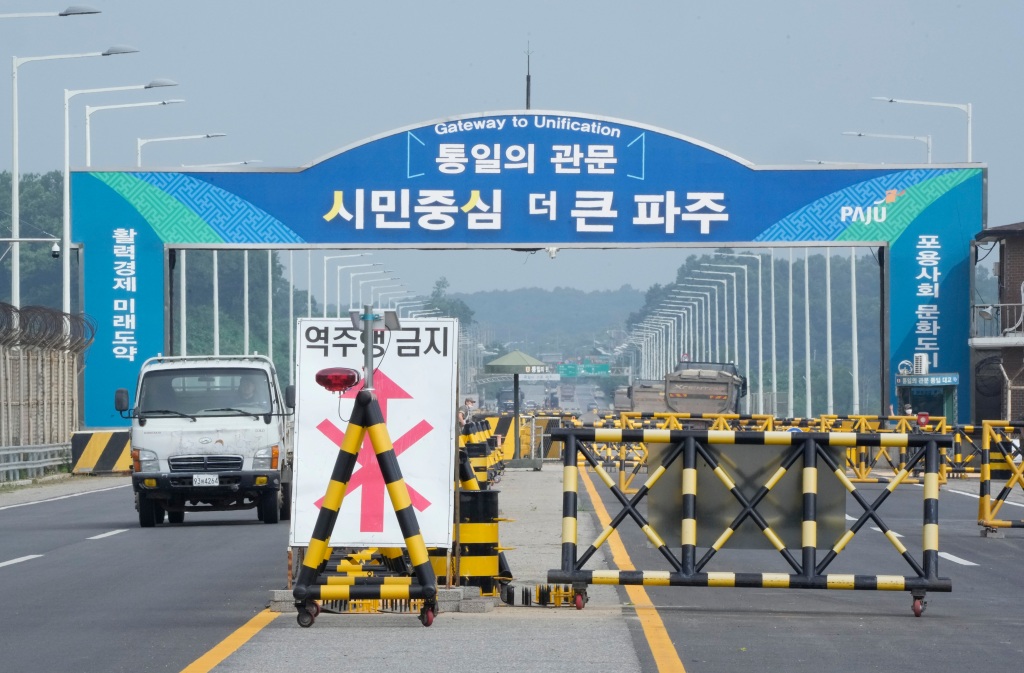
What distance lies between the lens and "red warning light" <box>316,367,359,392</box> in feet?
31.4

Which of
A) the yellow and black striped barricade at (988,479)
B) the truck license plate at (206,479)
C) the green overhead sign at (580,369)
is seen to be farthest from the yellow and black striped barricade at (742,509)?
the green overhead sign at (580,369)

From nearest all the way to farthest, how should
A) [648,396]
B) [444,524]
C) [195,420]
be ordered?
1. [444,524]
2. [195,420]
3. [648,396]

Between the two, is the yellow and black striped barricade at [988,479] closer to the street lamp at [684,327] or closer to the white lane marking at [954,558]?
the white lane marking at [954,558]

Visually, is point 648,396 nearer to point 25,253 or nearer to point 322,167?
point 322,167

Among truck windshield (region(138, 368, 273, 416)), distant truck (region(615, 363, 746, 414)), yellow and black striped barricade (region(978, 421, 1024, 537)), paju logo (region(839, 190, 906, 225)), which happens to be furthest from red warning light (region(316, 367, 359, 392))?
distant truck (region(615, 363, 746, 414))

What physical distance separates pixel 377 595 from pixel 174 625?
1.76 m

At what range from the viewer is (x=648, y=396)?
67.4m

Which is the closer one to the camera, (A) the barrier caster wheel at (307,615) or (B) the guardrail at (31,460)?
(A) the barrier caster wheel at (307,615)

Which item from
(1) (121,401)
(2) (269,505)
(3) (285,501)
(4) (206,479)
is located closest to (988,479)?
(2) (269,505)

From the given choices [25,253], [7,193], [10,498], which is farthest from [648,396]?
[7,193]

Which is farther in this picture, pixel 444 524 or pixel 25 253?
pixel 25 253

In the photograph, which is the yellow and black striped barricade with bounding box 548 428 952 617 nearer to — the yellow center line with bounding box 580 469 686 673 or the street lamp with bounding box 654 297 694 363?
the yellow center line with bounding box 580 469 686 673

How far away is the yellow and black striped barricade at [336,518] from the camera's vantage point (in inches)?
377

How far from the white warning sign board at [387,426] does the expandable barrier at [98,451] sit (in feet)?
86.3
